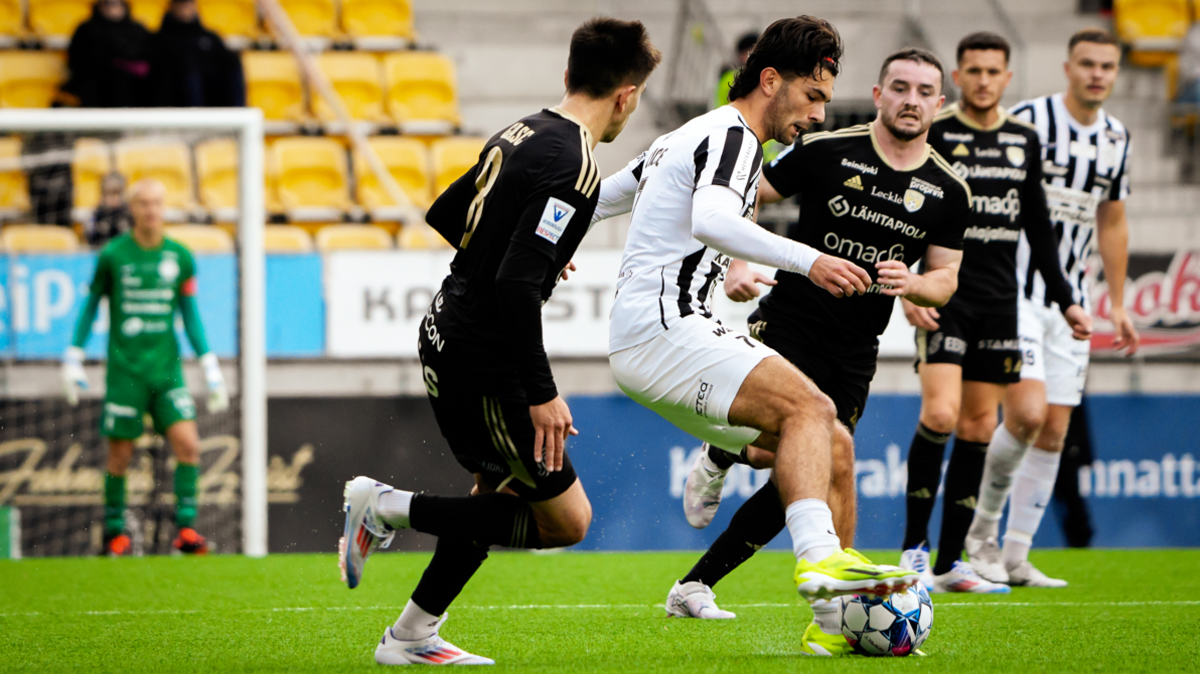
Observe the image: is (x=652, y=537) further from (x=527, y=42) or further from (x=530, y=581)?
(x=527, y=42)

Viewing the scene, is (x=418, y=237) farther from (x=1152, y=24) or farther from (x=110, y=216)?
(x=1152, y=24)

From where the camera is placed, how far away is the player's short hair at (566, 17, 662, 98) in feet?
11.7

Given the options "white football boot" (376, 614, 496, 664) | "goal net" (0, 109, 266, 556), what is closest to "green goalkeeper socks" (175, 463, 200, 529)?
"goal net" (0, 109, 266, 556)

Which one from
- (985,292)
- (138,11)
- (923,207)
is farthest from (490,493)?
(138,11)

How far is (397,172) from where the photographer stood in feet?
37.3

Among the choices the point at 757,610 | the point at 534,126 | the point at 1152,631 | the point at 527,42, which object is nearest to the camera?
the point at 534,126

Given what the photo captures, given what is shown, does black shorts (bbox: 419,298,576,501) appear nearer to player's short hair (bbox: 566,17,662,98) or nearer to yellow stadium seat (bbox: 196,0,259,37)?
player's short hair (bbox: 566,17,662,98)

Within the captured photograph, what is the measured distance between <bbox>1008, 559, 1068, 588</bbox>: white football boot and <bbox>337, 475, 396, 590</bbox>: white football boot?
353 centimetres

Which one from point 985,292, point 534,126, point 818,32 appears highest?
point 818,32

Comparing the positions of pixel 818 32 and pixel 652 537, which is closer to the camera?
pixel 818 32

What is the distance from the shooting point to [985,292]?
5.61m

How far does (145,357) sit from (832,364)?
505 cm

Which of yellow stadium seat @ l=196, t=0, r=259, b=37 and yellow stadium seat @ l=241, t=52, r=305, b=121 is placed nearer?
yellow stadium seat @ l=241, t=52, r=305, b=121

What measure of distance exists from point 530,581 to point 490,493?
9.41 ft
